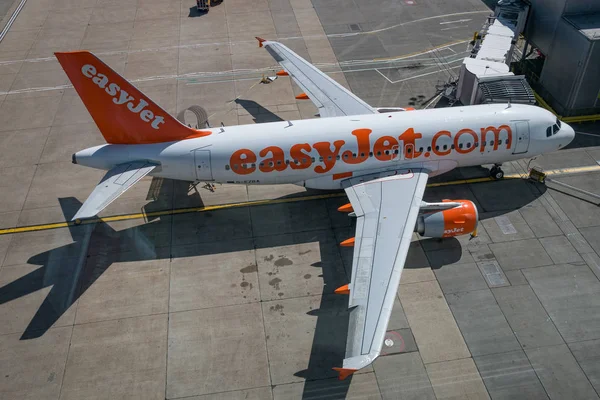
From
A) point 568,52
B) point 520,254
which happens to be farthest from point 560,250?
point 568,52

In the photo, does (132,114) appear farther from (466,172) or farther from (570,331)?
(570,331)

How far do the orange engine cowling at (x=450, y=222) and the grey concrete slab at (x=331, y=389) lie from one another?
9.33 m

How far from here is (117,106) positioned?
90.2 ft

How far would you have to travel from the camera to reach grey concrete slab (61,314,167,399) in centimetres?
2262

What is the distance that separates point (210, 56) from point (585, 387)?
133 ft

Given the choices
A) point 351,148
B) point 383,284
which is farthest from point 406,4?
point 383,284

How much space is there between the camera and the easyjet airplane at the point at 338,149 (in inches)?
1064

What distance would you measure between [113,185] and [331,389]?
15.8 metres

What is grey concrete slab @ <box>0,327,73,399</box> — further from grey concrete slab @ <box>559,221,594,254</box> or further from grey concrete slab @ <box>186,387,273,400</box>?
grey concrete slab @ <box>559,221,594,254</box>

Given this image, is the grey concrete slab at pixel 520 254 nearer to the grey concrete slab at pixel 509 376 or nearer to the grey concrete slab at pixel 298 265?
the grey concrete slab at pixel 509 376

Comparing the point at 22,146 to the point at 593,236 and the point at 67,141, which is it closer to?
the point at 67,141

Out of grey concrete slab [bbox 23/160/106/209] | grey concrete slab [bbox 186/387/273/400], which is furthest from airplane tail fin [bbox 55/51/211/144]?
grey concrete slab [bbox 186/387/273/400]

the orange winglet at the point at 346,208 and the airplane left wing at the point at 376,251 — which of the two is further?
the orange winglet at the point at 346,208

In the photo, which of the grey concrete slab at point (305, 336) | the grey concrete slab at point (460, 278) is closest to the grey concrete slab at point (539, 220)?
the grey concrete slab at point (460, 278)
